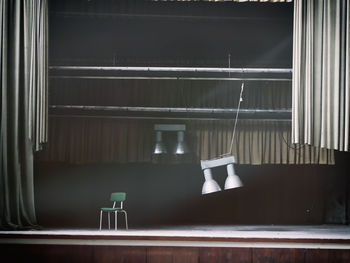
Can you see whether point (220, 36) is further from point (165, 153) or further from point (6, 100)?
point (6, 100)

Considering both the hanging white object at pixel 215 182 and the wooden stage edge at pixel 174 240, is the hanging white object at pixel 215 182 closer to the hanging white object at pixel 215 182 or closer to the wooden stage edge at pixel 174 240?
the hanging white object at pixel 215 182

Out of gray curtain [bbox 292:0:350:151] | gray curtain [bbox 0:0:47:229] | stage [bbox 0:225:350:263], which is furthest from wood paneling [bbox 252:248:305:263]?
gray curtain [bbox 0:0:47:229]

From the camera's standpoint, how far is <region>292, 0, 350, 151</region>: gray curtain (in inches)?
221

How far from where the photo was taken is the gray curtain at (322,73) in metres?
5.62

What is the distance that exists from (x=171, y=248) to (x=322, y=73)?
278 centimetres

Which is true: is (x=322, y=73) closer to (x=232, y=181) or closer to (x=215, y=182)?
(x=232, y=181)

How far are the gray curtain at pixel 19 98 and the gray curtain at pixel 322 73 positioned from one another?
11.3 feet

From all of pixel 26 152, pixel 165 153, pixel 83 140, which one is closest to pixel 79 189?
pixel 83 140

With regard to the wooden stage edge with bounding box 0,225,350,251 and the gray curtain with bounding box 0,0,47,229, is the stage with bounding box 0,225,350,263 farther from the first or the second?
the gray curtain with bounding box 0,0,47,229

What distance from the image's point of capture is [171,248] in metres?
6.05

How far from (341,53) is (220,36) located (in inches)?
157

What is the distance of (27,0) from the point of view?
6.46 m

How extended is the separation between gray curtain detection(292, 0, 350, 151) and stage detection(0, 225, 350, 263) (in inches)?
49.6

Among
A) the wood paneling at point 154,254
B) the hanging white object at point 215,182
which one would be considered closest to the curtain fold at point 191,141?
the hanging white object at point 215,182
